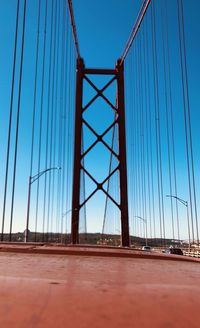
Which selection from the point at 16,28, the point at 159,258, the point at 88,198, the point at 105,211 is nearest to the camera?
the point at 159,258

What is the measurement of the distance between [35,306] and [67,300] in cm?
10

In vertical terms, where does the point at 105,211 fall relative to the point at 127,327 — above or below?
above

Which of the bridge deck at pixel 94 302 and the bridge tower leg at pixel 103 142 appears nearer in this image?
the bridge deck at pixel 94 302

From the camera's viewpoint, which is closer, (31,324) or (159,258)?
(31,324)

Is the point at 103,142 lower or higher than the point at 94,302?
higher

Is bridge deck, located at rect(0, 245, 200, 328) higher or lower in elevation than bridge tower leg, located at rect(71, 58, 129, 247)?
lower

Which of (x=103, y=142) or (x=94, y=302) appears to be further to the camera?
(x=103, y=142)

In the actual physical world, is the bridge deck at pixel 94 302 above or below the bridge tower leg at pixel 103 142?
below

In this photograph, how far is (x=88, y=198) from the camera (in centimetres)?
1579

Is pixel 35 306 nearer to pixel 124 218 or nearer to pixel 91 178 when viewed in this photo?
pixel 124 218

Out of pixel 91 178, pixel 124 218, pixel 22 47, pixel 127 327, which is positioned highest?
pixel 22 47

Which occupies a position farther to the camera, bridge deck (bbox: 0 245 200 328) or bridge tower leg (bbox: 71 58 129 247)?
bridge tower leg (bbox: 71 58 129 247)

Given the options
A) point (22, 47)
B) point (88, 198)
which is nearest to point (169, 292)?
point (22, 47)

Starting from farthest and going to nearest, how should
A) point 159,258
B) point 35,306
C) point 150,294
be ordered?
point 159,258 < point 150,294 < point 35,306
